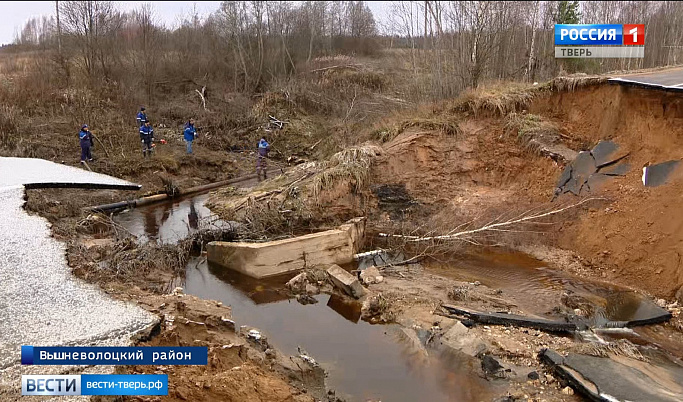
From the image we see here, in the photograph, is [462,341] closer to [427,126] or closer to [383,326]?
[383,326]

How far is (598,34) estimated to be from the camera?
79.6 feet

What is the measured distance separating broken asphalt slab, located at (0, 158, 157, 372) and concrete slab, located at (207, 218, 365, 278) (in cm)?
314

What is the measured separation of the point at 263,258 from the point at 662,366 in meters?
7.00

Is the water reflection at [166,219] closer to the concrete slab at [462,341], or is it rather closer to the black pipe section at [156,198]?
the black pipe section at [156,198]

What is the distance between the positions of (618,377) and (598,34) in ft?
71.7

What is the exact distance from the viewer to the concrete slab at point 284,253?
35.2ft

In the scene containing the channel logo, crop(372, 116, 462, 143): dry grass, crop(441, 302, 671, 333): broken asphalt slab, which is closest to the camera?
crop(441, 302, 671, 333): broken asphalt slab

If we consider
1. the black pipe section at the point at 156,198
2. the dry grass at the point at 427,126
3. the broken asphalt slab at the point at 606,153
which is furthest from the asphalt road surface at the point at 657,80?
the black pipe section at the point at 156,198

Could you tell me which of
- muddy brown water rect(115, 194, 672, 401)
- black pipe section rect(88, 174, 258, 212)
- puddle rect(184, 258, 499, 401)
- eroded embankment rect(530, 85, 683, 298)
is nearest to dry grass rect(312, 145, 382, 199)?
muddy brown water rect(115, 194, 672, 401)

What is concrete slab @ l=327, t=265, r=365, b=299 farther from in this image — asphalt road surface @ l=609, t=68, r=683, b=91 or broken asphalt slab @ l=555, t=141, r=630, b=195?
asphalt road surface @ l=609, t=68, r=683, b=91

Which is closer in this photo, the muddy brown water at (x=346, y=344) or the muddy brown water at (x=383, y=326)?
the muddy brown water at (x=346, y=344)

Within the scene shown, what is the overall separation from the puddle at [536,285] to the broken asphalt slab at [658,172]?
9.77 ft

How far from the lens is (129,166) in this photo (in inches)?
693

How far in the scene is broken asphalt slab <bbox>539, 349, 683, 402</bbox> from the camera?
630 centimetres
